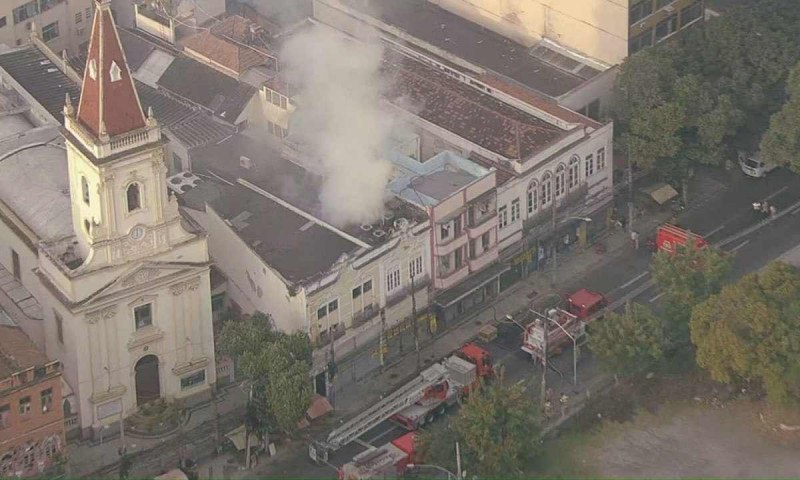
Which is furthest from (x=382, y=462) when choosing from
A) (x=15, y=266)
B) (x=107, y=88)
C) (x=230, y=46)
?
(x=230, y=46)

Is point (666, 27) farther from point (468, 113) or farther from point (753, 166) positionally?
point (468, 113)

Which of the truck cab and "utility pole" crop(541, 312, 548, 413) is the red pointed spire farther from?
the truck cab

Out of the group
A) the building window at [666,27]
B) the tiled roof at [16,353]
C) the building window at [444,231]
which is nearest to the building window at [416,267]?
the building window at [444,231]

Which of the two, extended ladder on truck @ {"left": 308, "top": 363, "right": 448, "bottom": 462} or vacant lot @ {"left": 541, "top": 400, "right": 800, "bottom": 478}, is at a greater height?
extended ladder on truck @ {"left": 308, "top": 363, "right": 448, "bottom": 462}

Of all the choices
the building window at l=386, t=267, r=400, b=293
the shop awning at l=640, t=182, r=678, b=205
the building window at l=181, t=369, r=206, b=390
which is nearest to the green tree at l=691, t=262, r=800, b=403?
the building window at l=386, t=267, r=400, b=293

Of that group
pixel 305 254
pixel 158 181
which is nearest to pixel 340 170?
pixel 305 254

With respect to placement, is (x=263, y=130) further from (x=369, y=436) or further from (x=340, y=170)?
(x=369, y=436)
